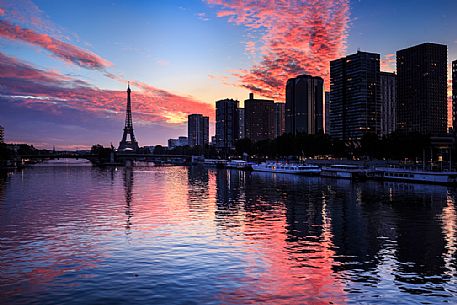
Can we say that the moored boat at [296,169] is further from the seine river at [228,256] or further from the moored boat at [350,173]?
the seine river at [228,256]

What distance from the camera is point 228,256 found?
108 ft

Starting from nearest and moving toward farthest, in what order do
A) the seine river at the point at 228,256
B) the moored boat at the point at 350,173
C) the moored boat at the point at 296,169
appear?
the seine river at the point at 228,256
the moored boat at the point at 350,173
the moored boat at the point at 296,169

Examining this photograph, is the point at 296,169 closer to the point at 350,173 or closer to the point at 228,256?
the point at 350,173

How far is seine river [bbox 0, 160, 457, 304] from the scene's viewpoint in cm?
2433

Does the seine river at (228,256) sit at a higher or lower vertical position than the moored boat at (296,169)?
lower

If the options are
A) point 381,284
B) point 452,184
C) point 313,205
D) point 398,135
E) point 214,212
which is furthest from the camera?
point 398,135

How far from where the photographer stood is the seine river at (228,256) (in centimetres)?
2433

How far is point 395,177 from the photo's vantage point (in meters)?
123

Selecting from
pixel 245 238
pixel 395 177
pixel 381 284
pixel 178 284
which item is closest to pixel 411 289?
pixel 381 284

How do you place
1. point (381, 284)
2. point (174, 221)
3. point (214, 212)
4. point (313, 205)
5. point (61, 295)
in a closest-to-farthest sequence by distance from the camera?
point (61, 295) → point (381, 284) → point (174, 221) → point (214, 212) → point (313, 205)

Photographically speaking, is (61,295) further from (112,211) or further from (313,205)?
(313,205)

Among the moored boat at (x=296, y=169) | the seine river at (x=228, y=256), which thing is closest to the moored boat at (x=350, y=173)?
the moored boat at (x=296, y=169)

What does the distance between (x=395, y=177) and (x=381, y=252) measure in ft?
316

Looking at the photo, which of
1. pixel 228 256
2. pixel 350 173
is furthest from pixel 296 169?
pixel 228 256
